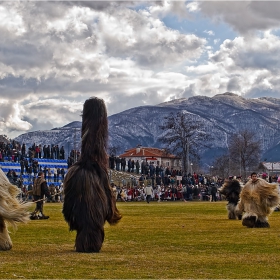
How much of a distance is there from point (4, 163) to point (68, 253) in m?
50.0

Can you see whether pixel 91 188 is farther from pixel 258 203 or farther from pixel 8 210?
pixel 258 203

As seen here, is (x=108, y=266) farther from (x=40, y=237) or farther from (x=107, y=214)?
(x=40, y=237)

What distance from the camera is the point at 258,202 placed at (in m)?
26.4

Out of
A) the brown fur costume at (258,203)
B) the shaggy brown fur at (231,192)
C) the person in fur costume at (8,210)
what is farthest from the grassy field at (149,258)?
the shaggy brown fur at (231,192)

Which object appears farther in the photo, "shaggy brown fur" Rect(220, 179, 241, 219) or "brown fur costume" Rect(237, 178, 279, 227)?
"shaggy brown fur" Rect(220, 179, 241, 219)

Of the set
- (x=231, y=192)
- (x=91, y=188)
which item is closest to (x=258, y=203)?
(x=231, y=192)

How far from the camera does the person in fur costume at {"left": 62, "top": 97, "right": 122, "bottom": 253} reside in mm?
14734

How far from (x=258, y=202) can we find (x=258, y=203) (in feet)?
0.21

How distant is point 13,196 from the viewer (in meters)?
15.2

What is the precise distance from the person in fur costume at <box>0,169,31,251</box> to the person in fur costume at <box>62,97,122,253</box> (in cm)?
96

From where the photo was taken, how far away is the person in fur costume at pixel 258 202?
26297mm

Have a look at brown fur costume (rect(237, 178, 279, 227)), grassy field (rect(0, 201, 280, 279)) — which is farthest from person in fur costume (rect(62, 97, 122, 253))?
brown fur costume (rect(237, 178, 279, 227))

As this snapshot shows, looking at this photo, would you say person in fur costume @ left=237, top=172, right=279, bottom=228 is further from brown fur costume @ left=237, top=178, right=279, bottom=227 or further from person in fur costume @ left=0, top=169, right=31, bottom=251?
person in fur costume @ left=0, top=169, right=31, bottom=251

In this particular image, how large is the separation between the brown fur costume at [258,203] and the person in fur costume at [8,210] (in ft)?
43.1
